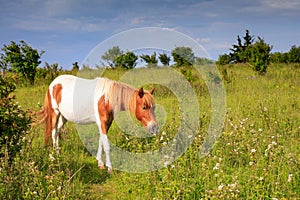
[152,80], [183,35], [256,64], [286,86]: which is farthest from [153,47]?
[256,64]

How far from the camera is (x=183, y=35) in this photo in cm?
530

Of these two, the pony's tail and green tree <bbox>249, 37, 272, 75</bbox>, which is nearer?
the pony's tail

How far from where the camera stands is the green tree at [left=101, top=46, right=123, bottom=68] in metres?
5.65

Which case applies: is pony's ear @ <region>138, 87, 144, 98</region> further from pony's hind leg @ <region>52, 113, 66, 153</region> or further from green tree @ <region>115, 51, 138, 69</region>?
pony's hind leg @ <region>52, 113, 66, 153</region>

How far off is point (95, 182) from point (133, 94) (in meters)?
1.69

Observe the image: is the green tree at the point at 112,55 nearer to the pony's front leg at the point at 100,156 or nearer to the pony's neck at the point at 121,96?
the pony's neck at the point at 121,96

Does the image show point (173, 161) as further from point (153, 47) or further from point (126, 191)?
point (153, 47)

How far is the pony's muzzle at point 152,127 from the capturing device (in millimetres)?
5500

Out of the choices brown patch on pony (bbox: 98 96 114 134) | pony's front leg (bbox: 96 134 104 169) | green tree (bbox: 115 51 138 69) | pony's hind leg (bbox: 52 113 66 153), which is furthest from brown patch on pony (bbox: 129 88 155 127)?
pony's hind leg (bbox: 52 113 66 153)

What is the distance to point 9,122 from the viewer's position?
4699 mm

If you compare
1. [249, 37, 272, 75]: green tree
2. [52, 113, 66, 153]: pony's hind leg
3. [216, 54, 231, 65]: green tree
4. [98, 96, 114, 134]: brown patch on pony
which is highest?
[216, 54, 231, 65]: green tree

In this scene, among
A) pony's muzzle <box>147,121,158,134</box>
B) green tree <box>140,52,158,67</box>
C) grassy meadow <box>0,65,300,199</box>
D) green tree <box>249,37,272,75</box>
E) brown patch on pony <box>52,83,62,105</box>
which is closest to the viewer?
grassy meadow <box>0,65,300,199</box>

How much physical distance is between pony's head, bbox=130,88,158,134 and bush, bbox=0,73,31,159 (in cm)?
182

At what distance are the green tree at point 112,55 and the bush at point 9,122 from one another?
168 cm
